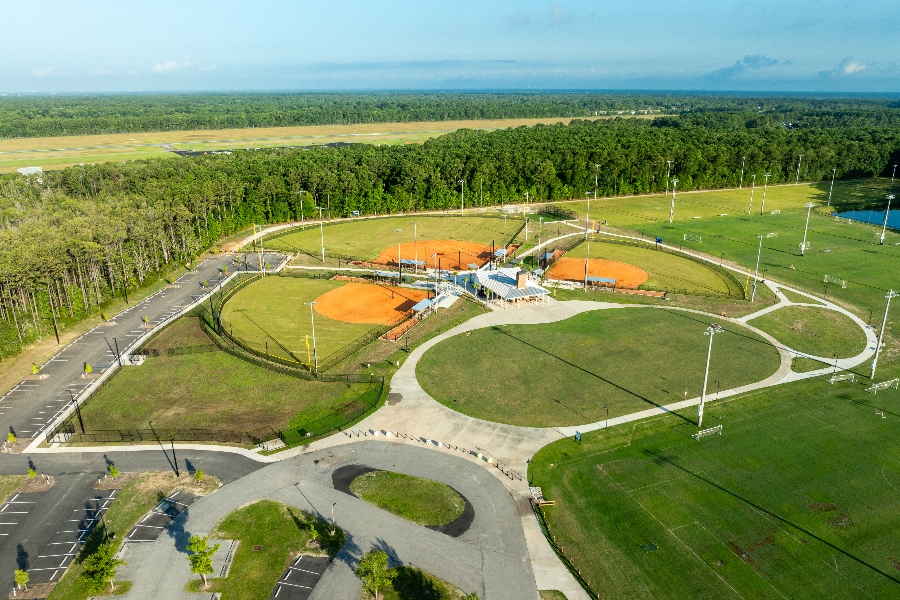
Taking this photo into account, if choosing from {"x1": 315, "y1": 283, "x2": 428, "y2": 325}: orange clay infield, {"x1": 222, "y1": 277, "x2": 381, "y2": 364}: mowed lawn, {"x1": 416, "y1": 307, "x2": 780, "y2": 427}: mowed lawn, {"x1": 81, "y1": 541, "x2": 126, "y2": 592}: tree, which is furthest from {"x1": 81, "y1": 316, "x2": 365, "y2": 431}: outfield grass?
{"x1": 81, "y1": 541, "x2": 126, "y2": 592}: tree

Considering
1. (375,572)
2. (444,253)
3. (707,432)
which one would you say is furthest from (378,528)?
(444,253)

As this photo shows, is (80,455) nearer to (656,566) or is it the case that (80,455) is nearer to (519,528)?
(519,528)

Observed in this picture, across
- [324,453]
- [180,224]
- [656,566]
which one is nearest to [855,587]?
[656,566]

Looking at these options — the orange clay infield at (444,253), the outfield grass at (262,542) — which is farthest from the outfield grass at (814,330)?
the outfield grass at (262,542)

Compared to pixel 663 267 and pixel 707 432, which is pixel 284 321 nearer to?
pixel 707 432

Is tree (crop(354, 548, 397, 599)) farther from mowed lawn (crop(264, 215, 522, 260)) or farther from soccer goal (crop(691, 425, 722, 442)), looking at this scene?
mowed lawn (crop(264, 215, 522, 260))

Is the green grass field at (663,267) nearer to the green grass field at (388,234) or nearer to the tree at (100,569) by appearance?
the green grass field at (388,234)
